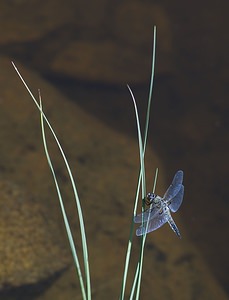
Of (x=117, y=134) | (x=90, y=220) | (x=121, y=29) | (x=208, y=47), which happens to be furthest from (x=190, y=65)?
(x=90, y=220)

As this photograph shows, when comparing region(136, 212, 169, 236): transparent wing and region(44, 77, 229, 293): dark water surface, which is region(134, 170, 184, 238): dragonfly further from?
region(44, 77, 229, 293): dark water surface

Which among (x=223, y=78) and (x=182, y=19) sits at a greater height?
(x=182, y=19)

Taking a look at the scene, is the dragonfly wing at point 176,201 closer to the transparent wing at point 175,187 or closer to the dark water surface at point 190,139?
the transparent wing at point 175,187

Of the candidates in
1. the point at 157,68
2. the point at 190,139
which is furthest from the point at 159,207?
the point at 157,68

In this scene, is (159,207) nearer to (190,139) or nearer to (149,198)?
(149,198)

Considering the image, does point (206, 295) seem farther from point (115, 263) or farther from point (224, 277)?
point (115, 263)

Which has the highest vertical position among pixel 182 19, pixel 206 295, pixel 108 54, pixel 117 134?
pixel 182 19
